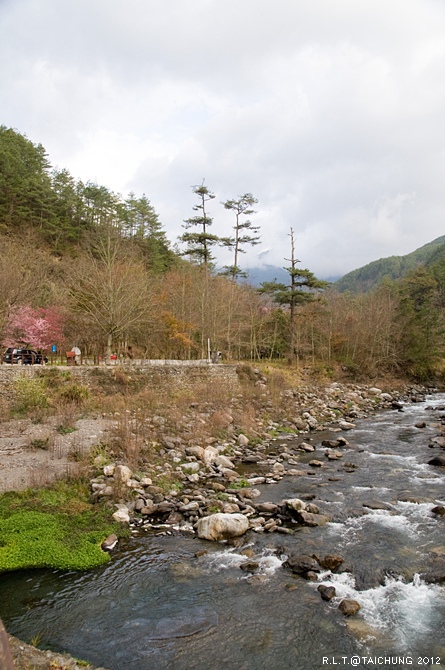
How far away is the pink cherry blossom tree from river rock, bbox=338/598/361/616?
68.8ft

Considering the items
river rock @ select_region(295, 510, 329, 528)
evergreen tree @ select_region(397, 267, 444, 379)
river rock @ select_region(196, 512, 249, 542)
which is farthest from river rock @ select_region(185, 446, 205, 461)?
evergreen tree @ select_region(397, 267, 444, 379)

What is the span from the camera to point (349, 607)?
21.0ft

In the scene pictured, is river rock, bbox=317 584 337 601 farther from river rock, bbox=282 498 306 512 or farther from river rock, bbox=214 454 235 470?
river rock, bbox=214 454 235 470

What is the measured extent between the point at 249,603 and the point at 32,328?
2034 centimetres

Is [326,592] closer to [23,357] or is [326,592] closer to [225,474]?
[225,474]

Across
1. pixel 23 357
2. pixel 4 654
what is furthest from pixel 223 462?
pixel 23 357

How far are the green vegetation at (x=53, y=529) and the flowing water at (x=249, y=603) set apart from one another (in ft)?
0.87

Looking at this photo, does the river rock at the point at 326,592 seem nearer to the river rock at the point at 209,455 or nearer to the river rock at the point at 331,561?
the river rock at the point at 331,561

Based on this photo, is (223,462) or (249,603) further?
(223,462)

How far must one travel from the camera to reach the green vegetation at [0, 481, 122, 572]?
7.65 metres

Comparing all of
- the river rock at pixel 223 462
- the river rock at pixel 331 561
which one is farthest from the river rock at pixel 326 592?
the river rock at pixel 223 462

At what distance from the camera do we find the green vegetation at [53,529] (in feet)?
25.1

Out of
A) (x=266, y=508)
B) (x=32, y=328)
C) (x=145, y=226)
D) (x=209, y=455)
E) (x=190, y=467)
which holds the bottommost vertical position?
(x=266, y=508)

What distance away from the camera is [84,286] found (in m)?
25.0
